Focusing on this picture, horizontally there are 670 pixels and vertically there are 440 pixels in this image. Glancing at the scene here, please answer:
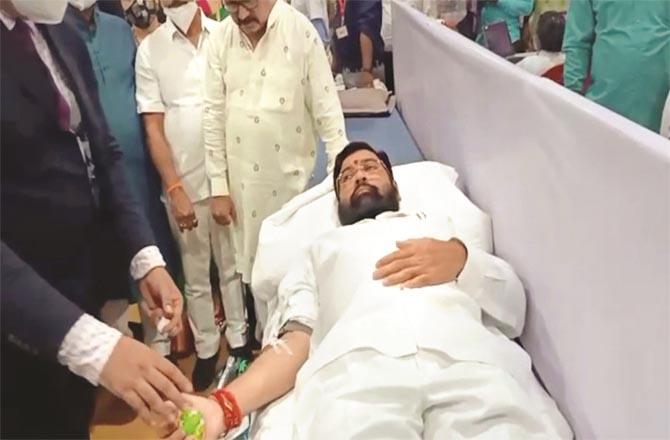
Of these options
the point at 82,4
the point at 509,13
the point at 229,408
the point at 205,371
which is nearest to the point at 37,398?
the point at 229,408

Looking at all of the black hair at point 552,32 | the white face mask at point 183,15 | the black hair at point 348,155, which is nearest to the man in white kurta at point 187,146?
the white face mask at point 183,15

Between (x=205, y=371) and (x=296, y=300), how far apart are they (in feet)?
2.35

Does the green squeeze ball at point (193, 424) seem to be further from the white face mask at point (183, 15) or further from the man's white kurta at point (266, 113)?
the white face mask at point (183, 15)

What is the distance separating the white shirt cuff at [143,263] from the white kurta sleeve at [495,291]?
2.40 ft

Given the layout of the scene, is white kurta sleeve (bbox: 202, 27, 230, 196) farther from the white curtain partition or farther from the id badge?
the id badge

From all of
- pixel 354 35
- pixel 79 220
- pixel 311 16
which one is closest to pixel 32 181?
pixel 79 220

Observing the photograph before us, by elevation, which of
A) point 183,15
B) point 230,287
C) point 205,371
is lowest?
point 205,371

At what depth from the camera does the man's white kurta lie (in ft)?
6.87

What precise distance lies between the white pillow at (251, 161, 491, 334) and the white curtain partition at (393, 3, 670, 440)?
7cm

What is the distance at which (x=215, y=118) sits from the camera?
217 centimetres

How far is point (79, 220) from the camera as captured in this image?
2.85 ft

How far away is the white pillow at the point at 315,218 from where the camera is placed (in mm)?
1983

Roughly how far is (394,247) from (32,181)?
39.6 inches

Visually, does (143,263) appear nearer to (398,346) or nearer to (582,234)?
(398,346)
